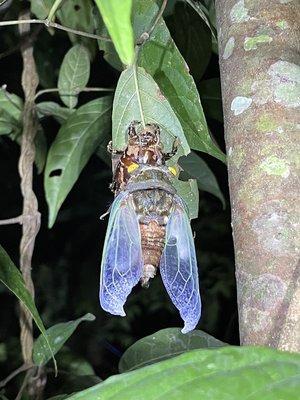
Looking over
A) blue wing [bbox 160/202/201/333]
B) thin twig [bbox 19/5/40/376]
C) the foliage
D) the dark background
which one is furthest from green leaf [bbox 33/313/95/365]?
the dark background

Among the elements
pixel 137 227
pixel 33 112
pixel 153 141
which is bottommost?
pixel 137 227

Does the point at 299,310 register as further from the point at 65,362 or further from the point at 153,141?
the point at 65,362

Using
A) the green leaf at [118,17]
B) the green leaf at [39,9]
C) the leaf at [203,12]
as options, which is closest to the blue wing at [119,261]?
the leaf at [203,12]

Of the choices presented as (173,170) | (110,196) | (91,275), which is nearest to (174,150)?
(173,170)

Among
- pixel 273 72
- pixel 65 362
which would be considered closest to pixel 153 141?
pixel 273 72

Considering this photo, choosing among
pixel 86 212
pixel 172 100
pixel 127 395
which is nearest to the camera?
pixel 127 395
